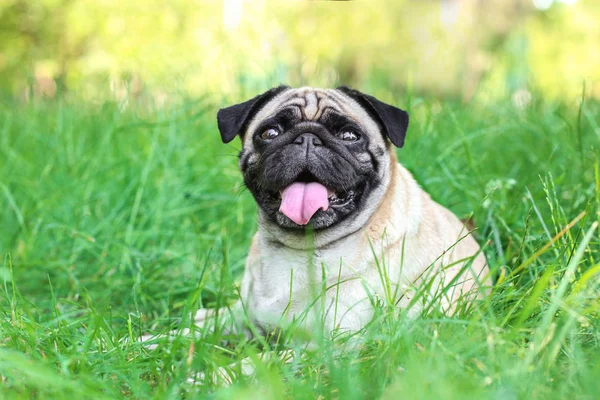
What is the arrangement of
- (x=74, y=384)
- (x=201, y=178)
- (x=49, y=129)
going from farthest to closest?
(x=49, y=129) → (x=201, y=178) → (x=74, y=384)

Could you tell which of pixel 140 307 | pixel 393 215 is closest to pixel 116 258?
pixel 140 307

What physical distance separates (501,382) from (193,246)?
2.82m

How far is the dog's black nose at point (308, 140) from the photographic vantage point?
3.13 m

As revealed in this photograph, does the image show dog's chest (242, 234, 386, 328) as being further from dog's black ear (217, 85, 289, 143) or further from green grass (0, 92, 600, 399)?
dog's black ear (217, 85, 289, 143)

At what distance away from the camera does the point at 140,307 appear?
12.3 feet

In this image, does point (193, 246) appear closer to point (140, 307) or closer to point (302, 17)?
point (140, 307)

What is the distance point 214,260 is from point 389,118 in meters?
1.68

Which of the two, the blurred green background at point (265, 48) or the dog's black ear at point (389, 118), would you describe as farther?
the blurred green background at point (265, 48)

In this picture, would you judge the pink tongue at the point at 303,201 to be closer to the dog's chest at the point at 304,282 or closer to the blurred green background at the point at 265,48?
the dog's chest at the point at 304,282

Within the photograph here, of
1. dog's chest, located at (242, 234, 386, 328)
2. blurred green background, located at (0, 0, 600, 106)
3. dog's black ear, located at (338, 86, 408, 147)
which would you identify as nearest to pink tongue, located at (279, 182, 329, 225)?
dog's chest, located at (242, 234, 386, 328)

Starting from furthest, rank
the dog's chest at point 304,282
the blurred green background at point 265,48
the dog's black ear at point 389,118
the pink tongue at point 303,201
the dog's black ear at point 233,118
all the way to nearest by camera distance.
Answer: the blurred green background at point 265,48
the dog's black ear at point 233,118
the dog's black ear at point 389,118
the pink tongue at point 303,201
the dog's chest at point 304,282

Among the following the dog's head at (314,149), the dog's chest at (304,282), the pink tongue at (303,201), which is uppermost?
the dog's head at (314,149)

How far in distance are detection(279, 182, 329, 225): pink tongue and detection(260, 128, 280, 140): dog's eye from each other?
1.29ft

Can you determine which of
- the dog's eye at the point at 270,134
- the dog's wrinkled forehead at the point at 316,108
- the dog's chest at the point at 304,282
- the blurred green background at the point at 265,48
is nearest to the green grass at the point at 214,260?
the dog's chest at the point at 304,282
